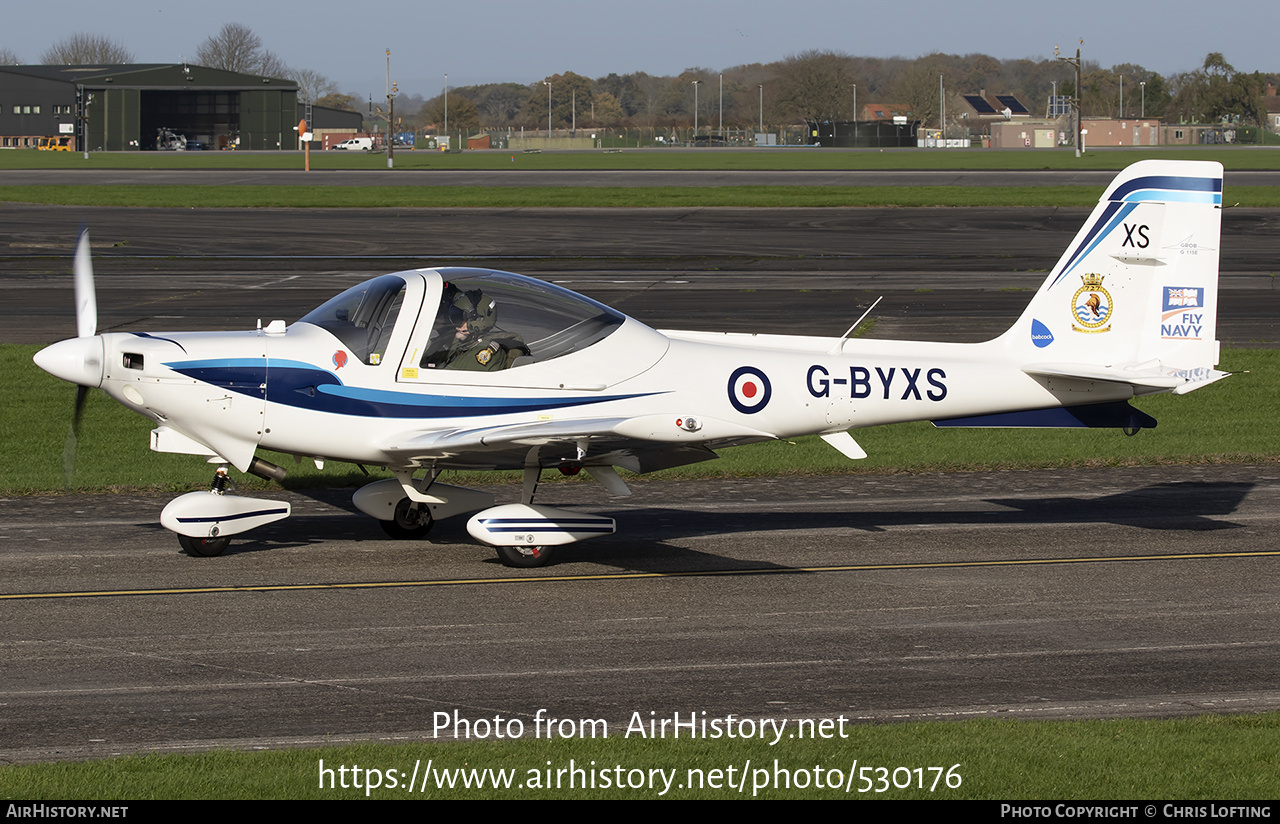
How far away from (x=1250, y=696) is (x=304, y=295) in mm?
24742

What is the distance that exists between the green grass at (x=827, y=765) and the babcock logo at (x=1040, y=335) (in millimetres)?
5039

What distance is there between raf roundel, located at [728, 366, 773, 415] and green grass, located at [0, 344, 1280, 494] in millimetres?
3931

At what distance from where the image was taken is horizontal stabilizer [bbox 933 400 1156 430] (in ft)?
38.2

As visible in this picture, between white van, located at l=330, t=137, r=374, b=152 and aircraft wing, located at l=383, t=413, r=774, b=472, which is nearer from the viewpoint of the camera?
aircraft wing, located at l=383, t=413, r=774, b=472

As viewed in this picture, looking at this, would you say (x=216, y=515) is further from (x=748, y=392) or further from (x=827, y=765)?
(x=827, y=765)

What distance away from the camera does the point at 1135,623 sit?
932 centimetres

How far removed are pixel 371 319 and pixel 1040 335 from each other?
6.00 m

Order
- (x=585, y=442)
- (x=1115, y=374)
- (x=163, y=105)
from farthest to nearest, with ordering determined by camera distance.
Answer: (x=163, y=105)
(x=1115, y=374)
(x=585, y=442)

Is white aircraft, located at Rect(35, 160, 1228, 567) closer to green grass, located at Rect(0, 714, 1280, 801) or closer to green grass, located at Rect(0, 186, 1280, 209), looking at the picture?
green grass, located at Rect(0, 714, 1280, 801)

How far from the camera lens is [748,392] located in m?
11.2

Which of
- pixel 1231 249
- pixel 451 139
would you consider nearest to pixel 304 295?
pixel 1231 249

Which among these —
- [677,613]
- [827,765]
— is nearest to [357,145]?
[677,613]

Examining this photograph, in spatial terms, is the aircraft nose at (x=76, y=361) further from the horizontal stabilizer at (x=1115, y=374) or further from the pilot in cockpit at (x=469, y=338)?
the horizontal stabilizer at (x=1115, y=374)

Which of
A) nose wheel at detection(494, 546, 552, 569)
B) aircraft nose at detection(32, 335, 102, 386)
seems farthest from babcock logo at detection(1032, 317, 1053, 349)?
aircraft nose at detection(32, 335, 102, 386)
